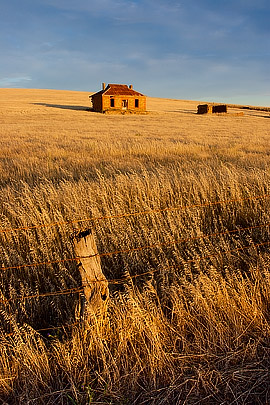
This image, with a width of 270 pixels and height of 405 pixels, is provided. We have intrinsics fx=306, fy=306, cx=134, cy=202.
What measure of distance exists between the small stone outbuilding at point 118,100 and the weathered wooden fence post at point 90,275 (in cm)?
4199

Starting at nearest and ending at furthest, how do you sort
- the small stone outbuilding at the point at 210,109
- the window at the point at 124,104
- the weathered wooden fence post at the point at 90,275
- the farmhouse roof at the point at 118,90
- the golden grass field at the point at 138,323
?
the golden grass field at the point at 138,323 < the weathered wooden fence post at the point at 90,275 < the farmhouse roof at the point at 118,90 < the window at the point at 124,104 < the small stone outbuilding at the point at 210,109

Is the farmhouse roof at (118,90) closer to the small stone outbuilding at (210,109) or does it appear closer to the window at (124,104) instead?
the window at (124,104)

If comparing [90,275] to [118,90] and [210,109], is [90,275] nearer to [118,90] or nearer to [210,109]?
[118,90]

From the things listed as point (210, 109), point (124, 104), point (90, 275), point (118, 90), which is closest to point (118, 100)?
point (124, 104)

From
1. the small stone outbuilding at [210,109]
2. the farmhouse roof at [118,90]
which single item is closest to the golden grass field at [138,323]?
the farmhouse roof at [118,90]

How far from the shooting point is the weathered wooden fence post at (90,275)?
2.59 metres

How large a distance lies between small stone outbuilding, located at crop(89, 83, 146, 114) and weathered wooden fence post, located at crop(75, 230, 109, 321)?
41994mm

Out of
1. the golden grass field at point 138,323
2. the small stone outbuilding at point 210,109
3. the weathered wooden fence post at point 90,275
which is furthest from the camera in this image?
the small stone outbuilding at point 210,109

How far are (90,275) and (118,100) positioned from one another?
44.7m

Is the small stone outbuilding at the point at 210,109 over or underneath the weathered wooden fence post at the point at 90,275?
over

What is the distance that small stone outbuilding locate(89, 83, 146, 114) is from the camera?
142 feet

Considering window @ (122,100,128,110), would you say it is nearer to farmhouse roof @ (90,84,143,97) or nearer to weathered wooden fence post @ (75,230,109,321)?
farmhouse roof @ (90,84,143,97)

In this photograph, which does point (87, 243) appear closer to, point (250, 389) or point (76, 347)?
point (76, 347)

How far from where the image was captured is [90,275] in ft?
8.69
